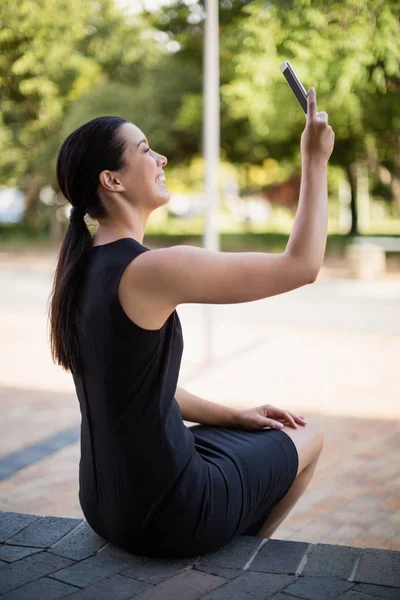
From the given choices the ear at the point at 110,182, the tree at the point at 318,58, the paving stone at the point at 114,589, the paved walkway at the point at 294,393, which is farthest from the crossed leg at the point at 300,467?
the tree at the point at 318,58

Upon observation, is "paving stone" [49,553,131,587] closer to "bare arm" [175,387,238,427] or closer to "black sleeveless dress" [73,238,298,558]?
"black sleeveless dress" [73,238,298,558]

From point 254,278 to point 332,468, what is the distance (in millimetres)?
3179

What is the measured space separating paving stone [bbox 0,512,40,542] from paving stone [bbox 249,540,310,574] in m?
0.80

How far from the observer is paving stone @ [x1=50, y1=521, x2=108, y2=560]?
2.37 meters

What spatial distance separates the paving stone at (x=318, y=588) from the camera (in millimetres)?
2033

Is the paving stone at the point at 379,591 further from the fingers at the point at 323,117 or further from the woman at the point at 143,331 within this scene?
the fingers at the point at 323,117

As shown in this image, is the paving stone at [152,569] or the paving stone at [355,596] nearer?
the paving stone at [355,596]

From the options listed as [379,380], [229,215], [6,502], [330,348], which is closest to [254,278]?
[6,502]

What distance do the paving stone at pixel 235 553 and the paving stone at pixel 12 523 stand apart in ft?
2.17

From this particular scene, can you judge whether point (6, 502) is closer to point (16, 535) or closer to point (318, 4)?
point (16, 535)

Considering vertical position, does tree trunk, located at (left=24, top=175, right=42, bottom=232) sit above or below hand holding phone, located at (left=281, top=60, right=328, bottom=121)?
above

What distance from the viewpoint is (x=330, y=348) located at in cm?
925

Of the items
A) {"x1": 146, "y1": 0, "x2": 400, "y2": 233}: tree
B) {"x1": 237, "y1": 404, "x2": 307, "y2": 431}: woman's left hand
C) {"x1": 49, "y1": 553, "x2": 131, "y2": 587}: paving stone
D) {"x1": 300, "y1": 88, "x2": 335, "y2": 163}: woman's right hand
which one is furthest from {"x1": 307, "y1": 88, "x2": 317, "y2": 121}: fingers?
{"x1": 146, "y1": 0, "x2": 400, "y2": 233}: tree

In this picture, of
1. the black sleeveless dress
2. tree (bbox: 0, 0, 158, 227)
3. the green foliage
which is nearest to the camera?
the black sleeveless dress
